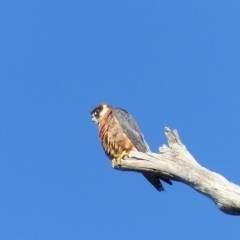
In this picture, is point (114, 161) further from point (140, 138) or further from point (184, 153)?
point (184, 153)

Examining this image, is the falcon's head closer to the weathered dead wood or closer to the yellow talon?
the yellow talon

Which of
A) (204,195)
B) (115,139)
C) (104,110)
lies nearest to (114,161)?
(115,139)

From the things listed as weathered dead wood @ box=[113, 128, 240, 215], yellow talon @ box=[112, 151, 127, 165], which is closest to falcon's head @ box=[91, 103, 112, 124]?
yellow talon @ box=[112, 151, 127, 165]

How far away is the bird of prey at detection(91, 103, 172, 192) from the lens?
892 cm

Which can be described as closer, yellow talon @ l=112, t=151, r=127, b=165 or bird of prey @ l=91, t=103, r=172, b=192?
yellow talon @ l=112, t=151, r=127, b=165

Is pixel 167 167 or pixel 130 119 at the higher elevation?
pixel 130 119

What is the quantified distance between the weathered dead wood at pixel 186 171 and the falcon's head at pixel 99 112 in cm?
198

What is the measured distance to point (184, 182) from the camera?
7020 millimetres

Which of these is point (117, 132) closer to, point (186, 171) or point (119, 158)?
point (119, 158)

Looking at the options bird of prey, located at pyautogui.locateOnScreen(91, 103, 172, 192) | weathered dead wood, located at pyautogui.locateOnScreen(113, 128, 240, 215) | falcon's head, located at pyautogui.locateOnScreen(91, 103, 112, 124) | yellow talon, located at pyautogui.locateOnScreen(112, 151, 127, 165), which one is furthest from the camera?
falcon's head, located at pyautogui.locateOnScreen(91, 103, 112, 124)

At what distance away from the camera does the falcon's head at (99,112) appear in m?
9.60

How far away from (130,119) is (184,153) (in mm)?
2291

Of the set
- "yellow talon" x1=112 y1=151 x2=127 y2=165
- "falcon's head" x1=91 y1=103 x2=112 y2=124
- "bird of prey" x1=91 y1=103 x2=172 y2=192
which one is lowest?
"yellow talon" x1=112 y1=151 x2=127 y2=165

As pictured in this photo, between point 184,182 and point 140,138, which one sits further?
point 140,138
